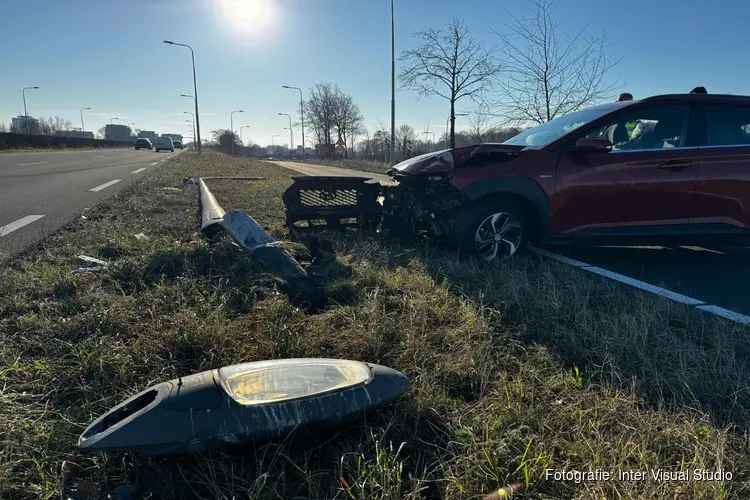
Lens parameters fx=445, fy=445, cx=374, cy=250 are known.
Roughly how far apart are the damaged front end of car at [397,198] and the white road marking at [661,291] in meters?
1.34

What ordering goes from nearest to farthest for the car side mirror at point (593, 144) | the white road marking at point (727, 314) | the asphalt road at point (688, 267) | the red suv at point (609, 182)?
the white road marking at point (727, 314) → the asphalt road at point (688, 267) → the car side mirror at point (593, 144) → the red suv at point (609, 182)

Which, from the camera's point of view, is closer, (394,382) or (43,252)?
(394,382)

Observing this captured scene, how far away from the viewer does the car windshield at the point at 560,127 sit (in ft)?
14.7

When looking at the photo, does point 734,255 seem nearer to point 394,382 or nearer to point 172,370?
point 394,382

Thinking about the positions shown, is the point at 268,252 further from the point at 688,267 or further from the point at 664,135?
the point at 688,267

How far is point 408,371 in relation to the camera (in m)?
2.14

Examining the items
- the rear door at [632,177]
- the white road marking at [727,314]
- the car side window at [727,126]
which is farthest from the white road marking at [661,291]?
the car side window at [727,126]

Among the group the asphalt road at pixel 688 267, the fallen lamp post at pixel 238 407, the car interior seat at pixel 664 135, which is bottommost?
the asphalt road at pixel 688 267

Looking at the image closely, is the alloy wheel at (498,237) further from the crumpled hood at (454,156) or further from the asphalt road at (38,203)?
the asphalt road at (38,203)

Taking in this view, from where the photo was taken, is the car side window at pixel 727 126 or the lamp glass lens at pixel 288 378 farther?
the car side window at pixel 727 126

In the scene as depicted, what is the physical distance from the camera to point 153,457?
4.88ft

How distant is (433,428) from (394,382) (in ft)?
0.75

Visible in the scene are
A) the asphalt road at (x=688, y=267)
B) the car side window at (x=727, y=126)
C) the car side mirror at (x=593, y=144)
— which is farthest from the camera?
the car side window at (x=727, y=126)

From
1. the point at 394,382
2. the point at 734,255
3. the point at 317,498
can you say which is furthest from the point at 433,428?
the point at 734,255
